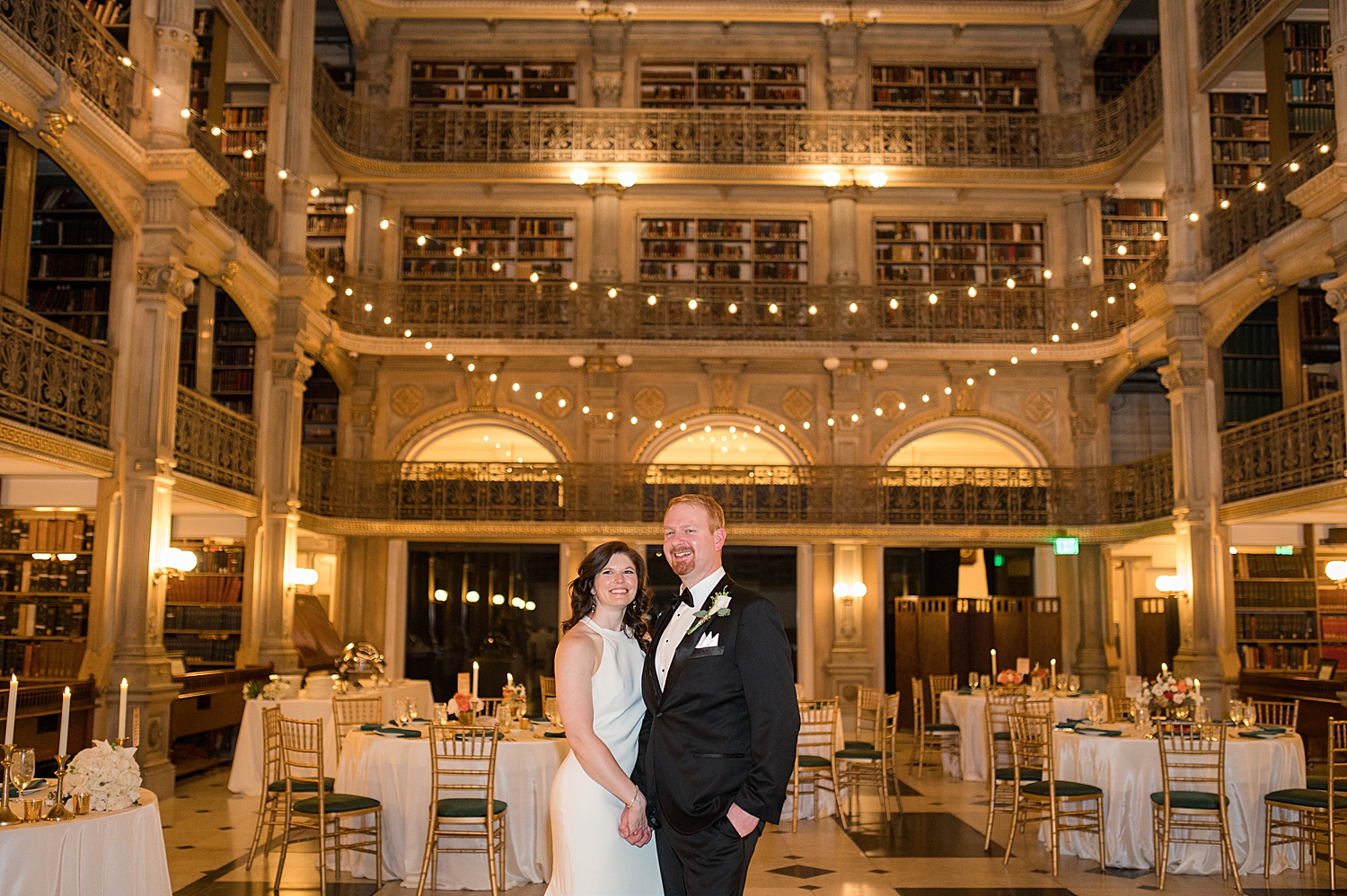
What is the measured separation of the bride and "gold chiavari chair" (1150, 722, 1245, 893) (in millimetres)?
4256

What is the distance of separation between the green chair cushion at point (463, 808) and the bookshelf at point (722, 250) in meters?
10.4

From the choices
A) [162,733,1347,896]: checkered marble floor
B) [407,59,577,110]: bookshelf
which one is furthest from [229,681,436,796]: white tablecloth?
[407,59,577,110]: bookshelf

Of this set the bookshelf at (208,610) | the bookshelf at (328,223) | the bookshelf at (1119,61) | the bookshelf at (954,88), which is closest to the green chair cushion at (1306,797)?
the bookshelf at (208,610)

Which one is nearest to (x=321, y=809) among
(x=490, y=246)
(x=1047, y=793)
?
(x=1047, y=793)

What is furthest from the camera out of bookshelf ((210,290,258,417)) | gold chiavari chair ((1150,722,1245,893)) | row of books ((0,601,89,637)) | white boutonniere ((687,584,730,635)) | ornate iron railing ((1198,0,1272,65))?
bookshelf ((210,290,258,417))

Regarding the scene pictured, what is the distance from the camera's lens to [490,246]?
1556 cm

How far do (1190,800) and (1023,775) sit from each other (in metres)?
1.18

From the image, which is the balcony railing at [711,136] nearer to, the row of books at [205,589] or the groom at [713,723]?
the row of books at [205,589]

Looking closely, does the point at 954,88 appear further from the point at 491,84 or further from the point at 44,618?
the point at 44,618

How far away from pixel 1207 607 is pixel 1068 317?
454cm

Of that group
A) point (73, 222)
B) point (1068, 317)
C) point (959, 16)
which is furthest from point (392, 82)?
point (1068, 317)

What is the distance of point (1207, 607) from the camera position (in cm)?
1178

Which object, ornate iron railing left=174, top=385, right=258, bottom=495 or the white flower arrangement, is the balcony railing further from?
the white flower arrangement

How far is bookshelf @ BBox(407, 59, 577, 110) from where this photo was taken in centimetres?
1573
